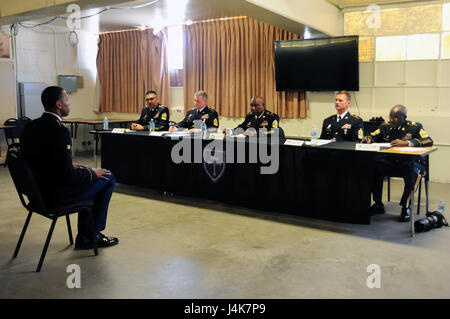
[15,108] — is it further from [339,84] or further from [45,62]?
[339,84]

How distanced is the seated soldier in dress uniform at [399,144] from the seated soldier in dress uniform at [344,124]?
19cm

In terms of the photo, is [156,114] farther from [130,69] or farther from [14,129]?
[130,69]

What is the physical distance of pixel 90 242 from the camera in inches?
142

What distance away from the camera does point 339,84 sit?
650 centimetres

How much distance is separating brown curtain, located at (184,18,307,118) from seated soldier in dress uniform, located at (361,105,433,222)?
2502 mm

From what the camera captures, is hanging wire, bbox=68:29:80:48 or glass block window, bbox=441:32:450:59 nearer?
glass block window, bbox=441:32:450:59

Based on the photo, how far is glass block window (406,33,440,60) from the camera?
6.03m

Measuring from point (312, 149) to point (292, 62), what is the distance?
2.96m

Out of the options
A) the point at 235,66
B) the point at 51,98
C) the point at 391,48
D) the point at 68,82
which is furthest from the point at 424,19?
the point at 68,82

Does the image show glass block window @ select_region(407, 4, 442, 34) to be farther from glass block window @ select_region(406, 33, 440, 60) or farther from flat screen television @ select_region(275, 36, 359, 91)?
flat screen television @ select_region(275, 36, 359, 91)

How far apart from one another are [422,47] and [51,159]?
5.23 m

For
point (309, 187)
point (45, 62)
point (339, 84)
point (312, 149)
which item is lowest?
point (309, 187)

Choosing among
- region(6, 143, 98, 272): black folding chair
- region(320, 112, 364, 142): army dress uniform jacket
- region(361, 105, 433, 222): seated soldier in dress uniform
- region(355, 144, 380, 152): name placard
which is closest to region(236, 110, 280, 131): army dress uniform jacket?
region(320, 112, 364, 142): army dress uniform jacket
